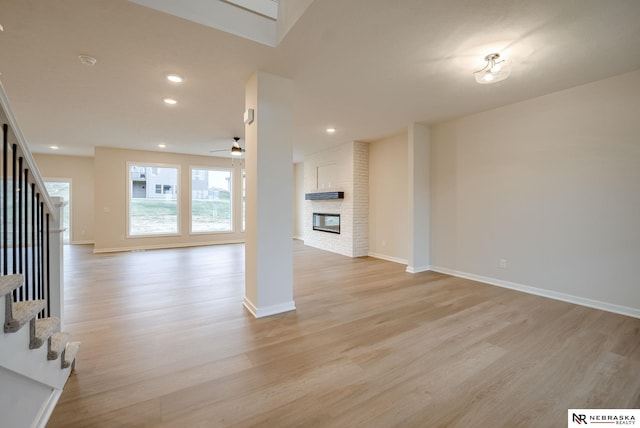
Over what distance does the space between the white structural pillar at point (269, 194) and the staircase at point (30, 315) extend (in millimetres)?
1567

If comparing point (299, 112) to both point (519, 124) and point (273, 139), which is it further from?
point (519, 124)

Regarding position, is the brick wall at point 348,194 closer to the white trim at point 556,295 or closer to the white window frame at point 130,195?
the white trim at point 556,295

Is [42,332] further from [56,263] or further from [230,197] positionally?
[230,197]

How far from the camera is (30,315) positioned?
54.8 inches

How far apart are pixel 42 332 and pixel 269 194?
200 cm

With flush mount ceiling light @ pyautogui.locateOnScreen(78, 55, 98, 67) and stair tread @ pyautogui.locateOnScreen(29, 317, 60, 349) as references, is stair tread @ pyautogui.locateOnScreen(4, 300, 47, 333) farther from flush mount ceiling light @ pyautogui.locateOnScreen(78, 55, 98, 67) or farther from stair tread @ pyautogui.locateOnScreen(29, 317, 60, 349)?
flush mount ceiling light @ pyautogui.locateOnScreen(78, 55, 98, 67)

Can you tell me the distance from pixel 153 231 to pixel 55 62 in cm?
569

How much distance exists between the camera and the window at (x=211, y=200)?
329 inches

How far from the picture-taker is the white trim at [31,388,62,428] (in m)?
1.49

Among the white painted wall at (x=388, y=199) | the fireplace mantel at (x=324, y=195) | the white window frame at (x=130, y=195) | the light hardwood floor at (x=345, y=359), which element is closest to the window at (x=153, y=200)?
the white window frame at (x=130, y=195)

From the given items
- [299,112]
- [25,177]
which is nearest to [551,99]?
[299,112]

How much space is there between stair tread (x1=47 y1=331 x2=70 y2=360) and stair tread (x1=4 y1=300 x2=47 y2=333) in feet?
1.06

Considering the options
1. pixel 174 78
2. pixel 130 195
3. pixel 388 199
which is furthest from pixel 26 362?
pixel 130 195

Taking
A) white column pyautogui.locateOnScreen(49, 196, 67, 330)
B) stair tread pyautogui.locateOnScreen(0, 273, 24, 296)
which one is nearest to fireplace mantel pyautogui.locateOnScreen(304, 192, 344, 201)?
white column pyautogui.locateOnScreen(49, 196, 67, 330)
